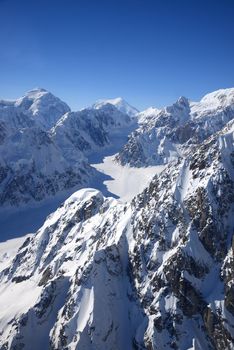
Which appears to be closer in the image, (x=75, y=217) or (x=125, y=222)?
(x=125, y=222)

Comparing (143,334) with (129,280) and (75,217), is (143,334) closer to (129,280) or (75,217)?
(129,280)

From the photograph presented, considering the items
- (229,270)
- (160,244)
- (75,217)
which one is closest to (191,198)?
(160,244)

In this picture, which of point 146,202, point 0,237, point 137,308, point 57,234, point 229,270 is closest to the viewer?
point 229,270

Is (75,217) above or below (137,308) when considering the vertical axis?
above

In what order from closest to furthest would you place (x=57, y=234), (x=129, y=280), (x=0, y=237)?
(x=129, y=280)
(x=57, y=234)
(x=0, y=237)

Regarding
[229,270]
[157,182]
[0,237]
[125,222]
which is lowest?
[0,237]

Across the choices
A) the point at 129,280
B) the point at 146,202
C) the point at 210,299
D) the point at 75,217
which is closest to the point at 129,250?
the point at 129,280
